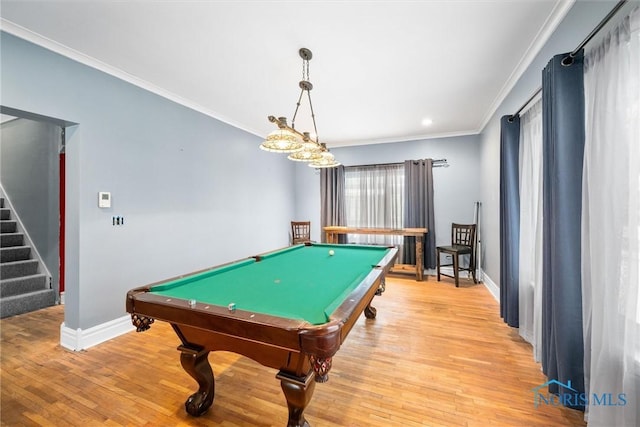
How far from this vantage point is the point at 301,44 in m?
2.18

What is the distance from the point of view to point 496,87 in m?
3.02

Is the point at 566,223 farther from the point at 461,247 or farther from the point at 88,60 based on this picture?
the point at 88,60

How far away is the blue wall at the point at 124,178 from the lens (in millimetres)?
2221

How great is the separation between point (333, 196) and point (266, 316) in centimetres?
453

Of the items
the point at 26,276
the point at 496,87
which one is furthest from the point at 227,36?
the point at 26,276

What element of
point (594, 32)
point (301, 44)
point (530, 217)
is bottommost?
point (530, 217)

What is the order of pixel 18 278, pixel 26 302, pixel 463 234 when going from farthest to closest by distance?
pixel 463 234, pixel 18 278, pixel 26 302

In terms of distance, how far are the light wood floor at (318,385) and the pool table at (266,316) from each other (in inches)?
13.0

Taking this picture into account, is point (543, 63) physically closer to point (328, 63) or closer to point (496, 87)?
point (496, 87)

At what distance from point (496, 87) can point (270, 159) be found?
3.74 m

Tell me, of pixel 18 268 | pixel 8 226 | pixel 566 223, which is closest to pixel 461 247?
pixel 566 223

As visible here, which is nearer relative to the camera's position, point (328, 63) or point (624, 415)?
point (624, 415)

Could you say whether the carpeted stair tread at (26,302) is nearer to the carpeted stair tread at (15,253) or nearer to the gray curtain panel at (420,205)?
the carpeted stair tread at (15,253)

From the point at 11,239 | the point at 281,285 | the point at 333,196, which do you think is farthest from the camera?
the point at 333,196
